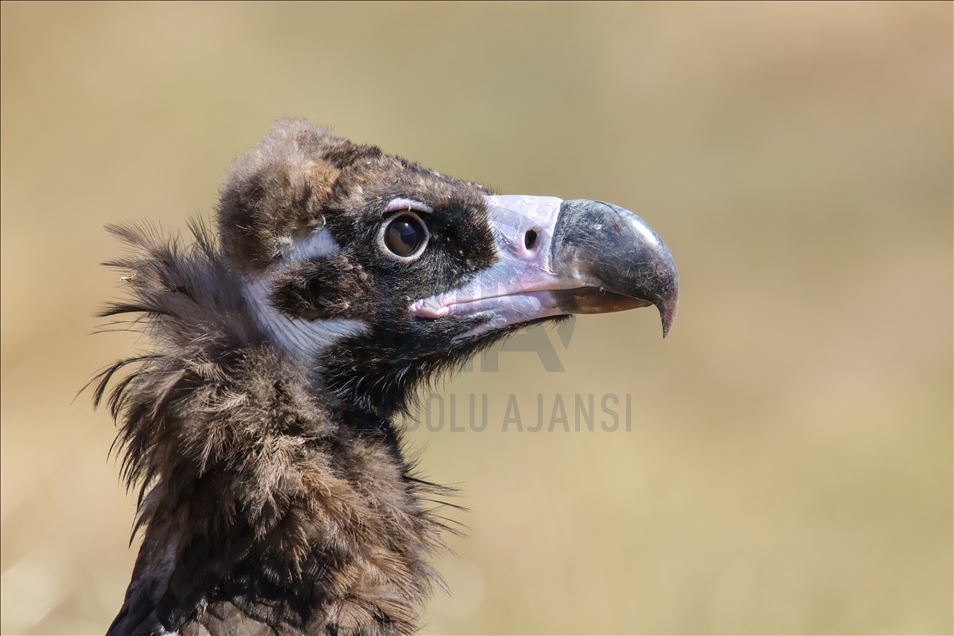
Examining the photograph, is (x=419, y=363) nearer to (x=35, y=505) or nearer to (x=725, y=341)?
(x=35, y=505)

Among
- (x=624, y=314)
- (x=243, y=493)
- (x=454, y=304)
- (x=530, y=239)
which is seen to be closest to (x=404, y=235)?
(x=454, y=304)

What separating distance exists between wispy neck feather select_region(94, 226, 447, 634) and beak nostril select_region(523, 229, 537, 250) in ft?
2.68

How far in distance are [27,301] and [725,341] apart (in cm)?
677

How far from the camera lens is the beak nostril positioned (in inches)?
146

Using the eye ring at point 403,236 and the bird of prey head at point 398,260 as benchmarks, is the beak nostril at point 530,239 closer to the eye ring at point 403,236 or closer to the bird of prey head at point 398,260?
the bird of prey head at point 398,260

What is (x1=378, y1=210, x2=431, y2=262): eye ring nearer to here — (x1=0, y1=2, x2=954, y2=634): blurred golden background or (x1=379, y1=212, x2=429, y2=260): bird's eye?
(x1=379, y1=212, x2=429, y2=260): bird's eye

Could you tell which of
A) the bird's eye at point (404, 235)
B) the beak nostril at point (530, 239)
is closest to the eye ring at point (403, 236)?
the bird's eye at point (404, 235)

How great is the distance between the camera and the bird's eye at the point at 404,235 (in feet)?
11.8

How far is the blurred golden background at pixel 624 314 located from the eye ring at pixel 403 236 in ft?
10.6

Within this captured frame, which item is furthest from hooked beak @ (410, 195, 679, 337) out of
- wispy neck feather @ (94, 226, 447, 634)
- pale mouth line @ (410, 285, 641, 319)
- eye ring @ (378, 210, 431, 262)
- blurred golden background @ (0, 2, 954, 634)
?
blurred golden background @ (0, 2, 954, 634)

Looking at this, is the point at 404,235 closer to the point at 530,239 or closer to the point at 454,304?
the point at 454,304

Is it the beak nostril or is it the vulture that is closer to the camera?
the vulture

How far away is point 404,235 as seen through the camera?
142 inches

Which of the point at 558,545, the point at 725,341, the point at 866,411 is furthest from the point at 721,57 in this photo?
the point at 558,545
